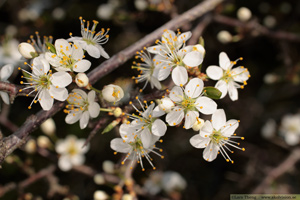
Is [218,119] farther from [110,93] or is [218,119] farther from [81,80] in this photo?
[81,80]

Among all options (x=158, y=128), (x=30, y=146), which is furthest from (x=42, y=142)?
(x=158, y=128)

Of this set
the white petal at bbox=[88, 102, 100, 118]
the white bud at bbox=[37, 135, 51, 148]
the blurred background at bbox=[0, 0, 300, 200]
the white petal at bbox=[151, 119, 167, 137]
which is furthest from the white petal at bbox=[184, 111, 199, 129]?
the white bud at bbox=[37, 135, 51, 148]

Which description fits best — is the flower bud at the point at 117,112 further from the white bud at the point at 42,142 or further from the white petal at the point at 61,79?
the white bud at the point at 42,142

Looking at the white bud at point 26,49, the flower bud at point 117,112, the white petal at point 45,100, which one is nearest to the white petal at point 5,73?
the white bud at point 26,49

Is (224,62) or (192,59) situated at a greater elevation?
(192,59)

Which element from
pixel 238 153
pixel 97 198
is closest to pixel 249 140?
pixel 238 153

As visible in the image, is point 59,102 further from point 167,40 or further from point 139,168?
point 139,168

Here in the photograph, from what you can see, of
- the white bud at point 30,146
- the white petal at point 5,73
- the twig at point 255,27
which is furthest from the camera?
the twig at point 255,27
